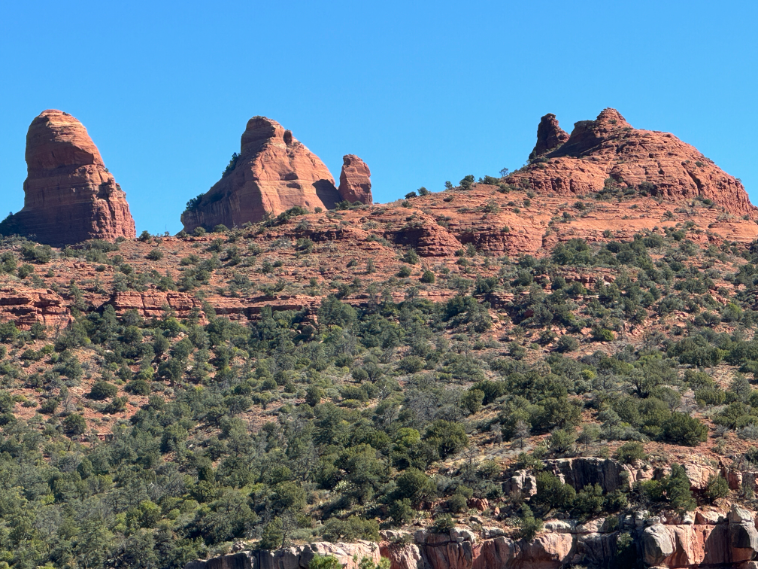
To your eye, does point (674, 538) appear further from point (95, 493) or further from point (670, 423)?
point (95, 493)

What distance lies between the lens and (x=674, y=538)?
38781mm

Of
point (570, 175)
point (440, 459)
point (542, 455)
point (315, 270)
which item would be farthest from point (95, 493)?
point (570, 175)

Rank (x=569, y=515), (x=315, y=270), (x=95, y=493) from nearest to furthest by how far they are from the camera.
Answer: (x=569, y=515)
(x=95, y=493)
(x=315, y=270)

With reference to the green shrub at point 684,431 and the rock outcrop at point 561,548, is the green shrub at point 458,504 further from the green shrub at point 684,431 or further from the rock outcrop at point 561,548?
the green shrub at point 684,431

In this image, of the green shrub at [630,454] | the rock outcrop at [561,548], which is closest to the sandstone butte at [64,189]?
the rock outcrop at [561,548]

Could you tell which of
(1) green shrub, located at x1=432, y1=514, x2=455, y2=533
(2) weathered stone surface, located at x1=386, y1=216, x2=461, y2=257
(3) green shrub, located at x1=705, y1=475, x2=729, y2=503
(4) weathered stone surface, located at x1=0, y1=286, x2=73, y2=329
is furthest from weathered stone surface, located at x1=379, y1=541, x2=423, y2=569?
(2) weathered stone surface, located at x1=386, y1=216, x2=461, y2=257

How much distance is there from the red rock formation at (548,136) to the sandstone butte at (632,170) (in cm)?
367

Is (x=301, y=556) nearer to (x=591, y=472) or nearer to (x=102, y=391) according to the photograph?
(x=591, y=472)

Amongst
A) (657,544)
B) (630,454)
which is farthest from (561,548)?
(630,454)

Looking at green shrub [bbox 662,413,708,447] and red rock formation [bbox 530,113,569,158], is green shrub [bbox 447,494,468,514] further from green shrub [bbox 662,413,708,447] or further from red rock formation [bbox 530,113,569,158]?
red rock formation [bbox 530,113,569,158]

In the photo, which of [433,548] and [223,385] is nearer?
[433,548]

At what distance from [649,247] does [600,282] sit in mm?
10068

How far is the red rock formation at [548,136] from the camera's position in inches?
4444

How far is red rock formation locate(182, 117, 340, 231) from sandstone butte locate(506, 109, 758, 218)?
28.6m
